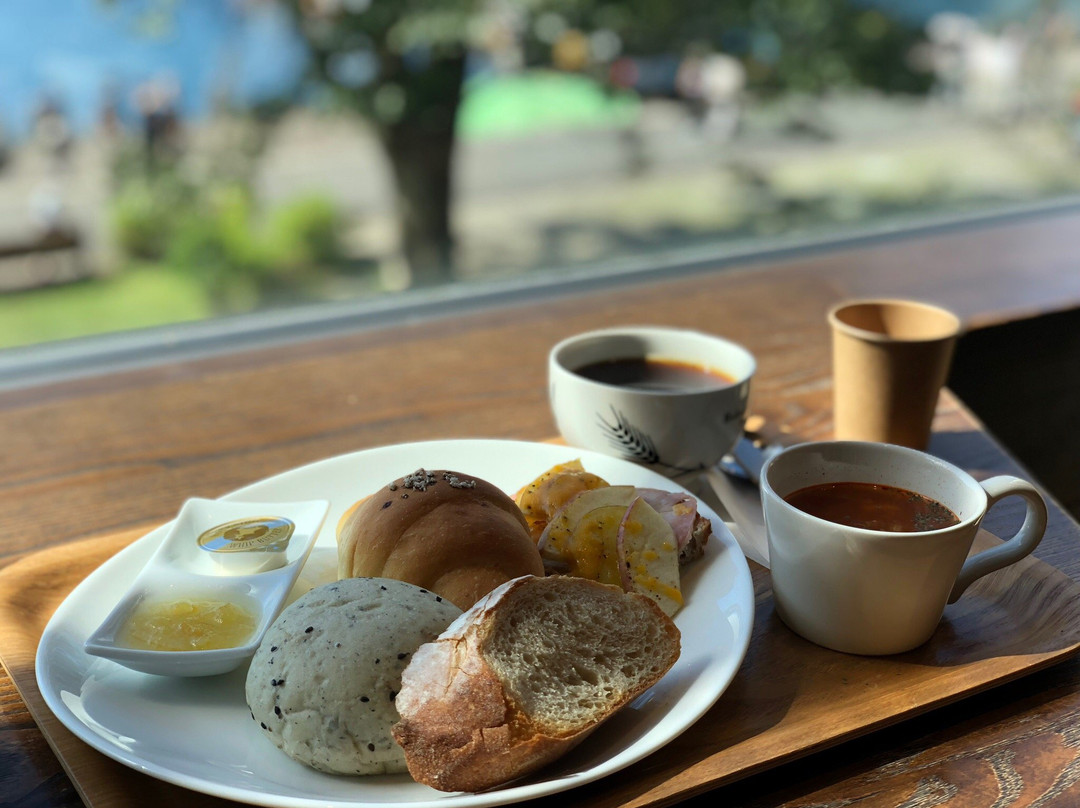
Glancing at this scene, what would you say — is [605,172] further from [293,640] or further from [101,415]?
[293,640]

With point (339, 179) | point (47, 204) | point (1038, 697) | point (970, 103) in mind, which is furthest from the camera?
point (970, 103)

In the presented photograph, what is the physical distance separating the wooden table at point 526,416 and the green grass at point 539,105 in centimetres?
364

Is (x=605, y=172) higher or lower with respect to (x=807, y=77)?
lower

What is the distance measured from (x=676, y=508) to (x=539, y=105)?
18.1 ft

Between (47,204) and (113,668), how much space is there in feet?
17.1

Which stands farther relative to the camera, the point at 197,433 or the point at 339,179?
the point at 339,179

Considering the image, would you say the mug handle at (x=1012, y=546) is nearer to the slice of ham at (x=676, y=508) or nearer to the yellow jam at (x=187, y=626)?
the slice of ham at (x=676, y=508)

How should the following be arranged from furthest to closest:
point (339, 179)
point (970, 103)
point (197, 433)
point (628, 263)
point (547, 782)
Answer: point (970, 103) < point (339, 179) < point (628, 263) < point (197, 433) < point (547, 782)

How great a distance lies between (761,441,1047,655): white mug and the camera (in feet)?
2.67

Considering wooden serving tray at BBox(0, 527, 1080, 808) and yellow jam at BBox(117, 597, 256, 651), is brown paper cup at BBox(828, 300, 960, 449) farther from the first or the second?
yellow jam at BBox(117, 597, 256, 651)

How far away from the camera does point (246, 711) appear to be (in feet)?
2.64

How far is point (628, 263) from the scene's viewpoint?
221 centimetres

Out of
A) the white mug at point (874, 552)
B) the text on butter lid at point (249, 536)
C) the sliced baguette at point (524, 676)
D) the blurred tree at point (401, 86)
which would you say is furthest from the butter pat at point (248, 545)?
the blurred tree at point (401, 86)

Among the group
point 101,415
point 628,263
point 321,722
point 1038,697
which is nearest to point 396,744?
point 321,722
